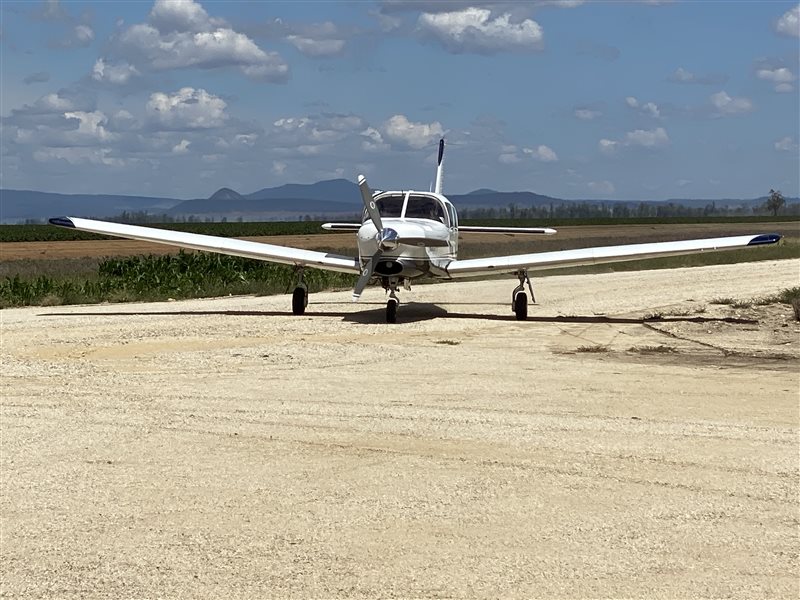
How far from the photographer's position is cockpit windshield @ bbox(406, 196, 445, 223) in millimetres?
20359

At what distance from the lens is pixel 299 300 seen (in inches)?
846

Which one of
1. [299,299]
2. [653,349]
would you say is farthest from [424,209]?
[653,349]

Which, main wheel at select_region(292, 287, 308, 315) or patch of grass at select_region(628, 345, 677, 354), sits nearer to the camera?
patch of grass at select_region(628, 345, 677, 354)

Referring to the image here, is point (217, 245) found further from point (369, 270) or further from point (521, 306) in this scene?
point (521, 306)

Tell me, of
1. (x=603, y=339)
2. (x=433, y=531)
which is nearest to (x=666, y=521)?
(x=433, y=531)

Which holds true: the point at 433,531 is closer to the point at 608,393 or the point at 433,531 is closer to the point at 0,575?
the point at 0,575

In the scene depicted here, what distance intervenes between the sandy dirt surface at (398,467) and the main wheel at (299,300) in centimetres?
461

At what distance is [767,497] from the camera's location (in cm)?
738

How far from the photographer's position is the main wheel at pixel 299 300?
70.4 ft

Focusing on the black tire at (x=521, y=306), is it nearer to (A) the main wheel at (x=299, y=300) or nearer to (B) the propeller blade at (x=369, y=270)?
(B) the propeller blade at (x=369, y=270)

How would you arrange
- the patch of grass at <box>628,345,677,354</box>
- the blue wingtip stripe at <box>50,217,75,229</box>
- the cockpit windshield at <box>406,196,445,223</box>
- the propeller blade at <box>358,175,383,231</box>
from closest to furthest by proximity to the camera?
the patch of grass at <box>628,345,677,354</box>, the propeller blade at <box>358,175,383,231</box>, the cockpit windshield at <box>406,196,445,223</box>, the blue wingtip stripe at <box>50,217,75,229</box>

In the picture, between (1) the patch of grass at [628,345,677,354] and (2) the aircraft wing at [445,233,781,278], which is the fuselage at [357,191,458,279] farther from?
(1) the patch of grass at [628,345,677,354]


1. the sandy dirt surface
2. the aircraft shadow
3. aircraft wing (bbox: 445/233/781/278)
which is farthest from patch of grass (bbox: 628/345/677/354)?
aircraft wing (bbox: 445/233/781/278)

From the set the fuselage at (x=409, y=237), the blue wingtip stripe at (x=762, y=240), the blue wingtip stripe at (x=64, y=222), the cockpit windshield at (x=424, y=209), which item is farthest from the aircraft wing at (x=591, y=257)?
the blue wingtip stripe at (x=64, y=222)
